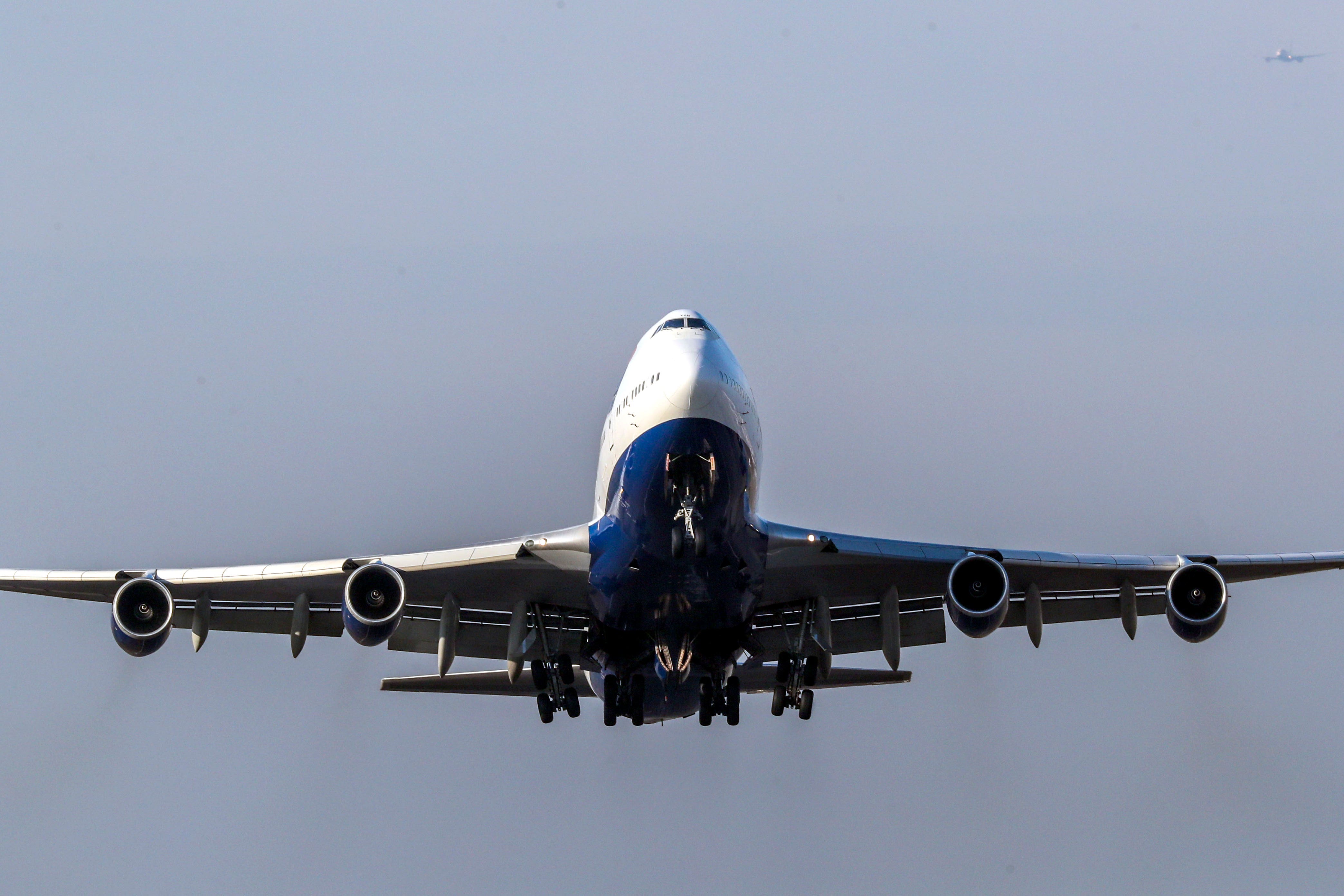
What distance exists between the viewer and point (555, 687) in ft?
102

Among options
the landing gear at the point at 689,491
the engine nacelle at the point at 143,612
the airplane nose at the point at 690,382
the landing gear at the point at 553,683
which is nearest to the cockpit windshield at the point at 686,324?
the airplane nose at the point at 690,382

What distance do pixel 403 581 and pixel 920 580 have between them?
9.53m

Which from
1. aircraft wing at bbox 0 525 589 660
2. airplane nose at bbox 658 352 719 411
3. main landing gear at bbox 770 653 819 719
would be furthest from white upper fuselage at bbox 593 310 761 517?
main landing gear at bbox 770 653 819 719

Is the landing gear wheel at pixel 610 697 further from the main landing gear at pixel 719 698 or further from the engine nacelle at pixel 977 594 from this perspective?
the engine nacelle at pixel 977 594

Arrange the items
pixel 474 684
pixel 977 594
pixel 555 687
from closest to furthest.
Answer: pixel 977 594 < pixel 555 687 < pixel 474 684

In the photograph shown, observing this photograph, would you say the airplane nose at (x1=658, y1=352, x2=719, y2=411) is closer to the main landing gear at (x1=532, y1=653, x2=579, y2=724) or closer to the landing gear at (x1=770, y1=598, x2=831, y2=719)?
the landing gear at (x1=770, y1=598, x2=831, y2=719)

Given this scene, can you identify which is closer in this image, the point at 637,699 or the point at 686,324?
the point at 686,324

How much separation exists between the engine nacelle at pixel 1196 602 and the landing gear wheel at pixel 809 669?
265 inches

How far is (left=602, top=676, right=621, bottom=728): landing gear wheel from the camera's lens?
1233 inches

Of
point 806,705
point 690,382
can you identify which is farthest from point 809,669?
point 690,382

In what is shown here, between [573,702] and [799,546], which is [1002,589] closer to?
[799,546]

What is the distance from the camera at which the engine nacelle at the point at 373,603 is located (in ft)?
91.7

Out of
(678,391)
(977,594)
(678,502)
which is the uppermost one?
(678,391)

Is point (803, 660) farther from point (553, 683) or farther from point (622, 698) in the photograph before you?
point (553, 683)
